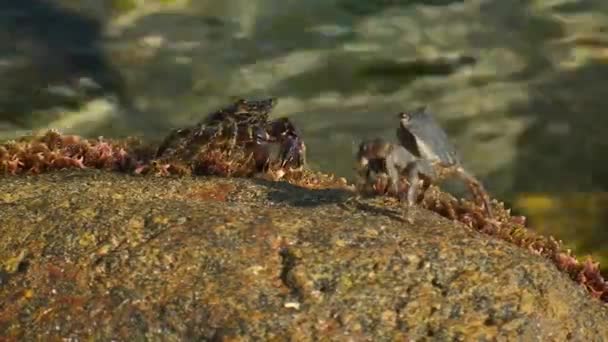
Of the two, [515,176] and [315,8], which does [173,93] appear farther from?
[515,176]

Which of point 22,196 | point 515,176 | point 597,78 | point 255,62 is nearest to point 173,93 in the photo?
point 255,62

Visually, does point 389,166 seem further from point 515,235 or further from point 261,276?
point 261,276

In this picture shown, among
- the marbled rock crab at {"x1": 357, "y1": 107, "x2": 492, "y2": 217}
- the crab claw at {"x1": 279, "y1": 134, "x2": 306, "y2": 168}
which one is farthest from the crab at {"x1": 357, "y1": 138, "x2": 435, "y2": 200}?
the crab claw at {"x1": 279, "y1": 134, "x2": 306, "y2": 168}

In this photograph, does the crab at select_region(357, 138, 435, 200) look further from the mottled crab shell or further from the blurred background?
the blurred background

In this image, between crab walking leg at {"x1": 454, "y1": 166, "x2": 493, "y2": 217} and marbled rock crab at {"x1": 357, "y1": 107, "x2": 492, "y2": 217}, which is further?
crab walking leg at {"x1": 454, "y1": 166, "x2": 493, "y2": 217}

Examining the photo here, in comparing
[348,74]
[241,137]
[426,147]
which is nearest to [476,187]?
[426,147]

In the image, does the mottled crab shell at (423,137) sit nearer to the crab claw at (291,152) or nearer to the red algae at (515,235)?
the red algae at (515,235)
